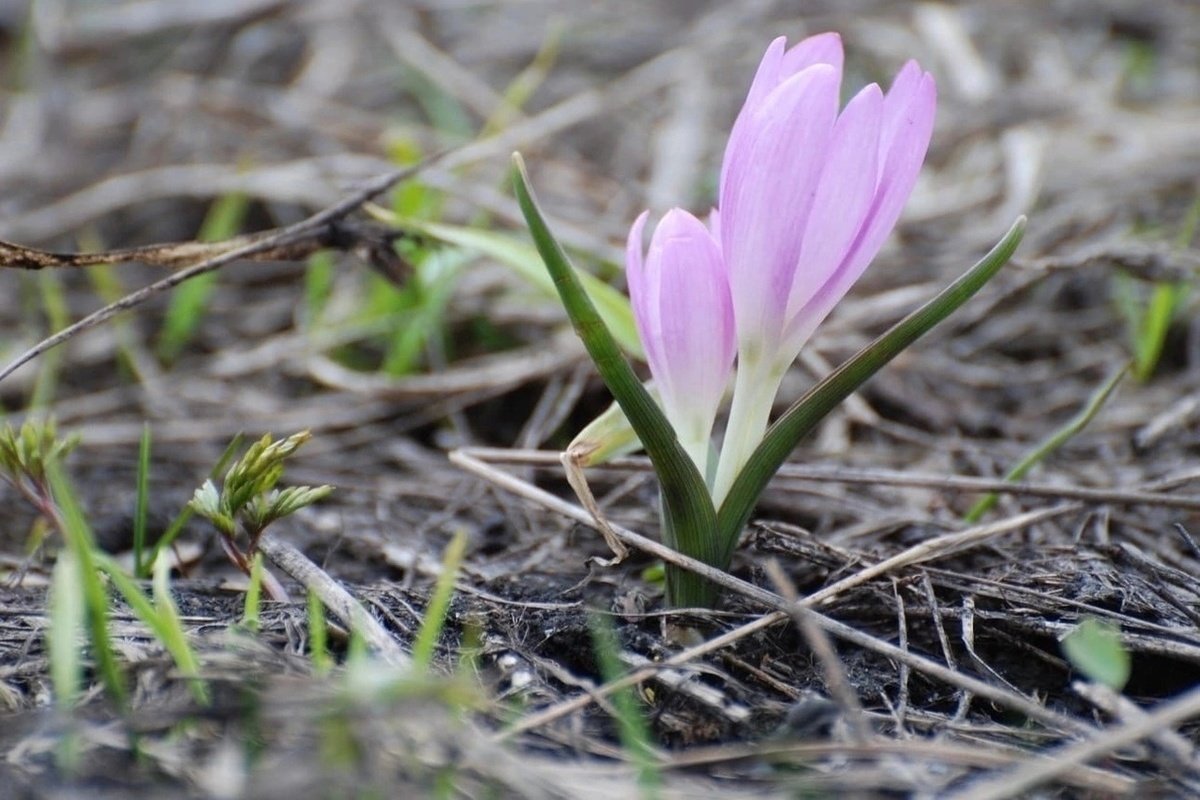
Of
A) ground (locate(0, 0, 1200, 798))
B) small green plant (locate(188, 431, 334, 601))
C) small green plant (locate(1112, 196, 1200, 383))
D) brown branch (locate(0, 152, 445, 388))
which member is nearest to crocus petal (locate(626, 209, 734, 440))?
ground (locate(0, 0, 1200, 798))

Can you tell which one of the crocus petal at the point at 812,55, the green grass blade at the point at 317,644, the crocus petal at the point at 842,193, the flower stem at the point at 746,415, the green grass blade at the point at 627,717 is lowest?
the green grass blade at the point at 627,717

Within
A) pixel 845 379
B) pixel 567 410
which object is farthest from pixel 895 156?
pixel 567 410

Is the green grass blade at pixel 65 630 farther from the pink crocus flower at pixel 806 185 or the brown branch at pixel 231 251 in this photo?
the pink crocus flower at pixel 806 185

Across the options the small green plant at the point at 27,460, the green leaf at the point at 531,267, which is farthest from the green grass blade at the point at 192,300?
the small green plant at the point at 27,460

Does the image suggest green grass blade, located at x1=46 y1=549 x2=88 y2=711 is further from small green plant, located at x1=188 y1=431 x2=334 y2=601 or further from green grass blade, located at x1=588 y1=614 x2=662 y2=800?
green grass blade, located at x1=588 y1=614 x2=662 y2=800

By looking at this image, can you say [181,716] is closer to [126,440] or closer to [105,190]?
[126,440]

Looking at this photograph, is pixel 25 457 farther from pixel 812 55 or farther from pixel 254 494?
pixel 812 55

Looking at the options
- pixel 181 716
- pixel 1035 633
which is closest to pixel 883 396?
pixel 1035 633
